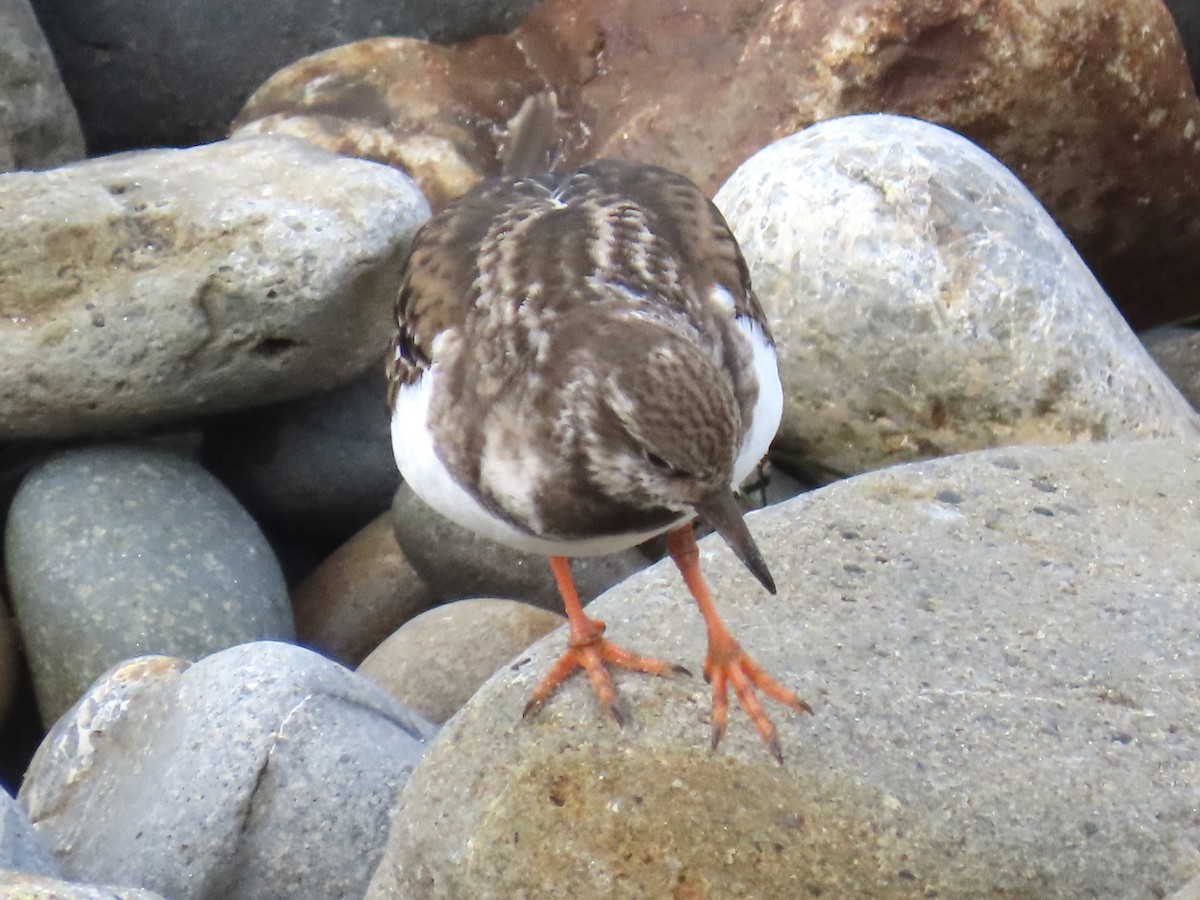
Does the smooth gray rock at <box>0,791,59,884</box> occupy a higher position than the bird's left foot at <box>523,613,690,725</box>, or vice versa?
the bird's left foot at <box>523,613,690,725</box>

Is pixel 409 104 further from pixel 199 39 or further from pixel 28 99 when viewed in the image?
pixel 28 99

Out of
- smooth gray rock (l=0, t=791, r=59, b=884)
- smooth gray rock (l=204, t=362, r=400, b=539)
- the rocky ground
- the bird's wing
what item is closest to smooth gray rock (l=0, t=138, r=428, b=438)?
the rocky ground

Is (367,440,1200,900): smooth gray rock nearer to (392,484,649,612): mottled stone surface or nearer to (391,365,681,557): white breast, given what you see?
(391,365,681,557): white breast

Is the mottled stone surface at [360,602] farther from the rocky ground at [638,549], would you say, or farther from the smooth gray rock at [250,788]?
the smooth gray rock at [250,788]

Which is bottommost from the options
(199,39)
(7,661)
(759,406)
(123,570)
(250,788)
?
(7,661)

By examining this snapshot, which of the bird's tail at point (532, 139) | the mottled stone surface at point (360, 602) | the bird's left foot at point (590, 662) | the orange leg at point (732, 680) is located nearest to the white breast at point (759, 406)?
the orange leg at point (732, 680)

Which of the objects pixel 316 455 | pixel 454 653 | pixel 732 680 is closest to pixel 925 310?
pixel 454 653
